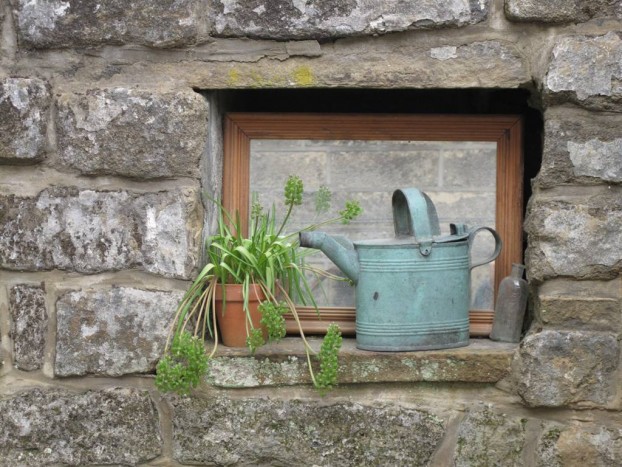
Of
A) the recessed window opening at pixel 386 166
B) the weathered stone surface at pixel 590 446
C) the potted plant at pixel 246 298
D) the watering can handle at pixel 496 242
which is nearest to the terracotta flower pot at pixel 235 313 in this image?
the potted plant at pixel 246 298

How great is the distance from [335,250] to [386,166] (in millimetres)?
322

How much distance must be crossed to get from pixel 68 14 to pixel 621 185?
52.4 inches

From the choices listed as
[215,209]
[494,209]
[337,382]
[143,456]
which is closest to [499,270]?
[494,209]

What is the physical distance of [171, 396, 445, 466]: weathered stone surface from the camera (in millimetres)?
2342

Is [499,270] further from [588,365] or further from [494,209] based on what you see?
[588,365]

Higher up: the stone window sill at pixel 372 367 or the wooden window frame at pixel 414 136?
the wooden window frame at pixel 414 136

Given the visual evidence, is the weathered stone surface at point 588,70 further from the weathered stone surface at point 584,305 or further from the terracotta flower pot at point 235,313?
the terracotta flower pot at point 235,313

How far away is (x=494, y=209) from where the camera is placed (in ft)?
8.38

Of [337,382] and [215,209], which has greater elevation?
[215,209]

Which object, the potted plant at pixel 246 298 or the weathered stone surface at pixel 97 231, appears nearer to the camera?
the potted plant at pixel 246 298

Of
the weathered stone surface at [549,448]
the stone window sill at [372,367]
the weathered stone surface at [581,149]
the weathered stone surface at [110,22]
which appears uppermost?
the weathered stone surface at [110,22]

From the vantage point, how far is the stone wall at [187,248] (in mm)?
2314

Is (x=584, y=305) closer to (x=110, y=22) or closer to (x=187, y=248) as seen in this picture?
(x=187, y=248)

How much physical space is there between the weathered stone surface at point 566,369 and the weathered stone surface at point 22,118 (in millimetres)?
1224
